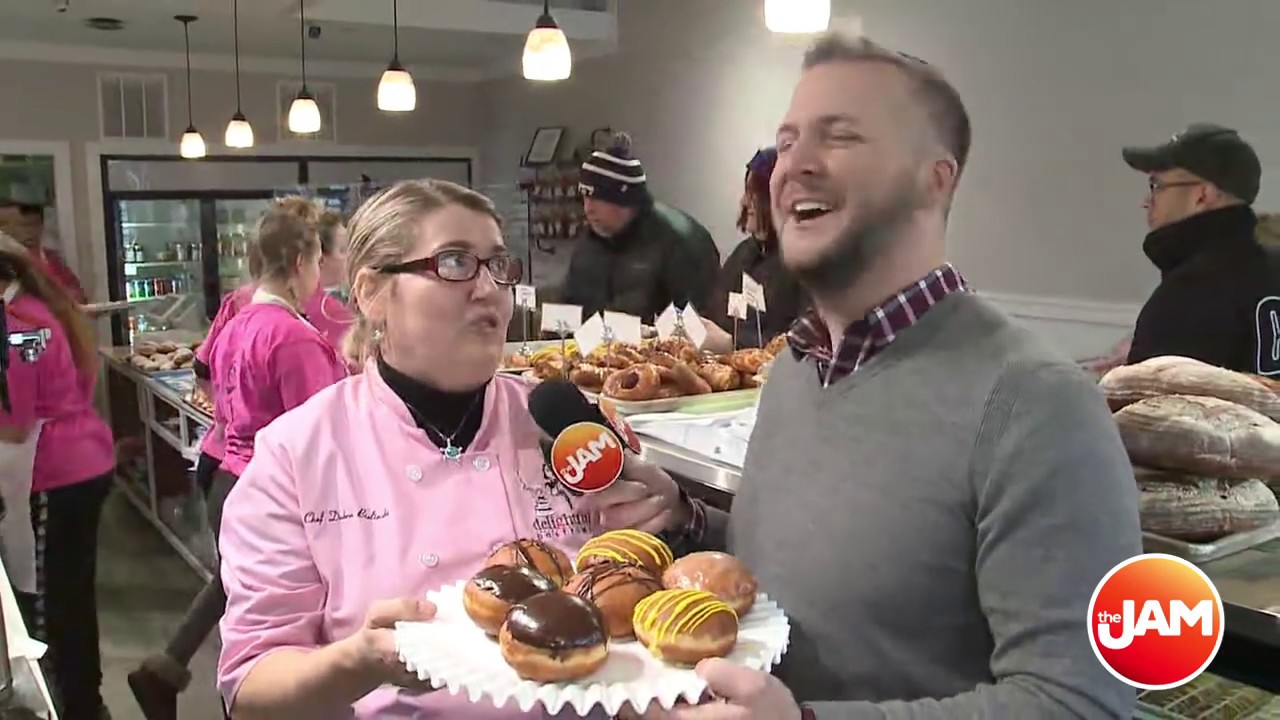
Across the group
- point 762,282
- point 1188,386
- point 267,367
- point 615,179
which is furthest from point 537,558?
point 615,179

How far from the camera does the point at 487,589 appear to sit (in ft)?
3.94

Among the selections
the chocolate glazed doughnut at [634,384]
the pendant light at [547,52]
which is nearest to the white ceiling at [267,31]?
the pendant light at [547,52]

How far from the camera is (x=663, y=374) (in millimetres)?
2848

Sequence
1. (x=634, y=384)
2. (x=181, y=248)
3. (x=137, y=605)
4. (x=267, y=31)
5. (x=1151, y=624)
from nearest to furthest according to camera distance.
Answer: (x=1151, y=624)
(x=634, y=384)
(x=137, y=605)
(x=267, y=31)
(x=181, y=248)

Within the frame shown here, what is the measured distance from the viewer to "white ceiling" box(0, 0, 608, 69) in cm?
633

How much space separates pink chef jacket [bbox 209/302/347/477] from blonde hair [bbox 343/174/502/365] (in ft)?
4.85

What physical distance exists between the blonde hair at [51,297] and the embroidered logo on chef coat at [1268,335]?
3.28 meters

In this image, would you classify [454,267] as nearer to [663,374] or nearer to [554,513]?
[554,513]

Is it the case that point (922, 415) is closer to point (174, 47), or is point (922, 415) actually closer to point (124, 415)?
point (124, 415)

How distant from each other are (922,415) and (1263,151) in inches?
144

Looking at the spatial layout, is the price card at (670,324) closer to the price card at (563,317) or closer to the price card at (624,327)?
the price card at (624,327)

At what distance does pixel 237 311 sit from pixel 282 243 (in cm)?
32

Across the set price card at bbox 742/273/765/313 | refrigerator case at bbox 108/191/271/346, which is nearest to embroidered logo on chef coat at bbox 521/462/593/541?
price card at bbox 742/273/765/313

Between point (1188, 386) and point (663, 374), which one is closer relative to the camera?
point (1188, 386)
